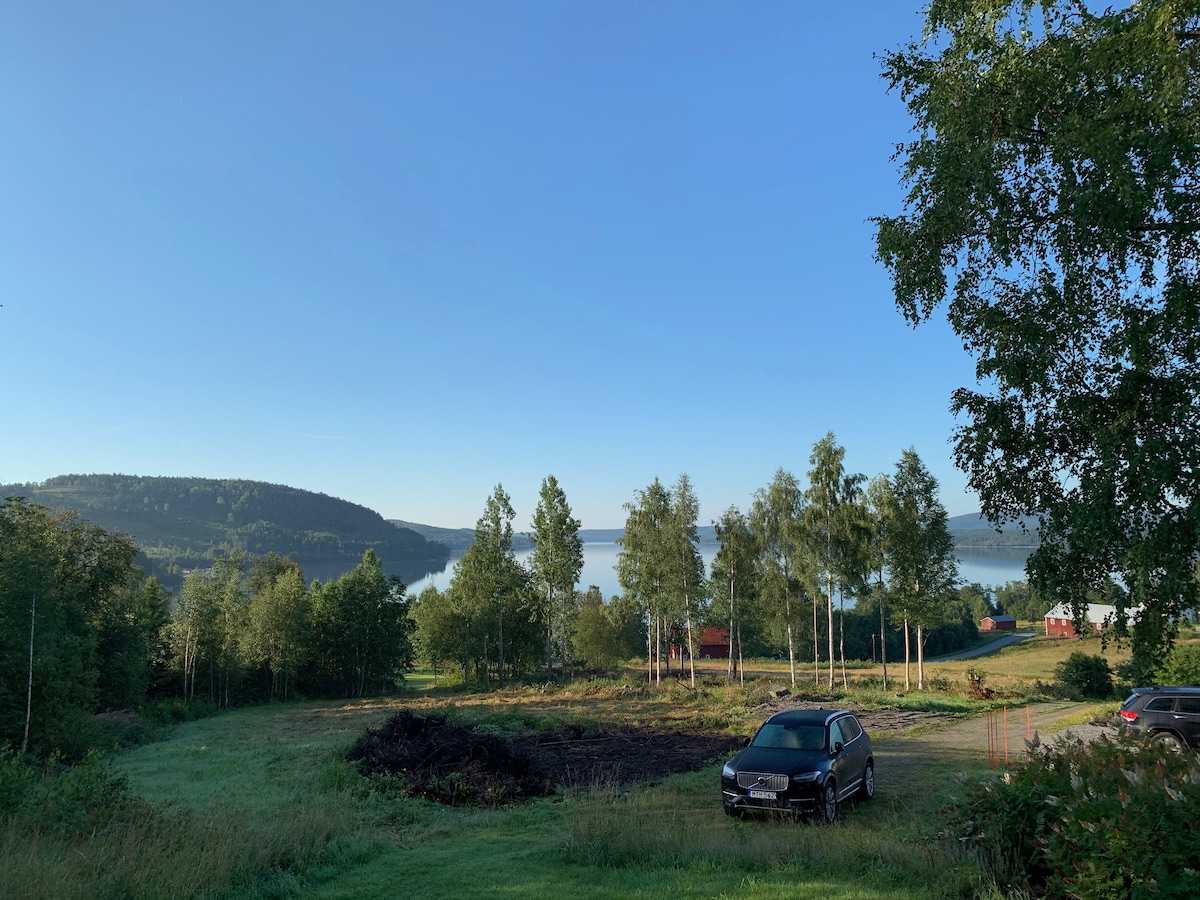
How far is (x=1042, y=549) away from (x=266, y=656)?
47089mm

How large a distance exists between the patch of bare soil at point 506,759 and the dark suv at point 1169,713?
9.75 meters

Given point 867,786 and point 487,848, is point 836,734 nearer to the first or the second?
point 867,786

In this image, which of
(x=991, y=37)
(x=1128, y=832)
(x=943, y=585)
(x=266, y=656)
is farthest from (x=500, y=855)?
(x=266, y=656)

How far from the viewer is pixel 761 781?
35.4 ft

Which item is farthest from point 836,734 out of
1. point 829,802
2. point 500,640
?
point 500,640

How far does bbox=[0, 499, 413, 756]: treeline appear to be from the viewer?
23.1 m

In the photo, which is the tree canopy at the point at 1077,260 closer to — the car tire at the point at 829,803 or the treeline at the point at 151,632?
the car tire at the point at 829,803

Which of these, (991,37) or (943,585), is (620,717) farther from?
(991,37)

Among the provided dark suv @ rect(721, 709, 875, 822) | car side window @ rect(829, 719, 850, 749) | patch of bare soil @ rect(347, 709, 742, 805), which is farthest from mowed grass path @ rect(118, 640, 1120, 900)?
car side window @ rect(829, 719, 850, 749)

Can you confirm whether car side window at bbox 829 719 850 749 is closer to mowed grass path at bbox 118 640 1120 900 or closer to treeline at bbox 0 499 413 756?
mowed grass path at bbox 118 640 1120 900

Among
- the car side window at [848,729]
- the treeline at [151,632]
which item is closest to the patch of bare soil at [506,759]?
the car side window at [848,729]

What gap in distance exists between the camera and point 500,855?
895 cm

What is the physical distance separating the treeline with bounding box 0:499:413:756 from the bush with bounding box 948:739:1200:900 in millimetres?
26774

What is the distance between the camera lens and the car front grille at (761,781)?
34.9 ft
